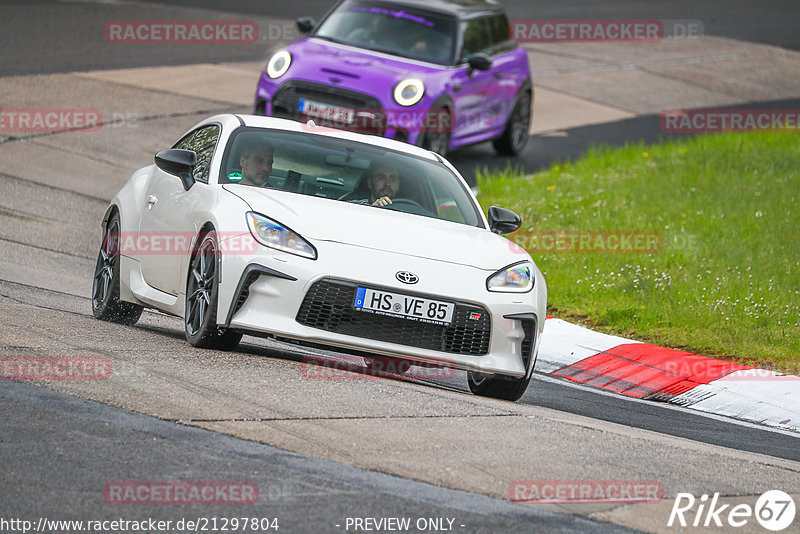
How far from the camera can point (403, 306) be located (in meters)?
7.34

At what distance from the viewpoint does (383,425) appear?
6.28m

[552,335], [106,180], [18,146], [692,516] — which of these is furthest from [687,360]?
[18,146]

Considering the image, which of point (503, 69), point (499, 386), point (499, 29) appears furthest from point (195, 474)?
point (499, 29)

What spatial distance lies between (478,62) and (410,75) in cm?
133

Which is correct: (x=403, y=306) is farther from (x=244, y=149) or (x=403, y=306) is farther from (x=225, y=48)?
(x=225, y=48)

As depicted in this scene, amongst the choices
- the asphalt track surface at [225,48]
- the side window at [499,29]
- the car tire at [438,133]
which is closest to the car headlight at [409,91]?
the car tire at [438,133]

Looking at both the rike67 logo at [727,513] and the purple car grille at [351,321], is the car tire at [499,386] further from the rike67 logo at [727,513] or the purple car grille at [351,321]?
the rike67 logo at [727,513]

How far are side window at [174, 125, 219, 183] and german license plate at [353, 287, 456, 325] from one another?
5.29 feet

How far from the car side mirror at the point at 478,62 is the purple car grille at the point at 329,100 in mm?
1947

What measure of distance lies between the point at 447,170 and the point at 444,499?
14.1 feet

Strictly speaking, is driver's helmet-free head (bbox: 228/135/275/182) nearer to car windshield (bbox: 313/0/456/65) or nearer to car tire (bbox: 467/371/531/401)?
car tire (bbox: 467/371/531/401)

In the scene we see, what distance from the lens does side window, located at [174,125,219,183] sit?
8.61 meters

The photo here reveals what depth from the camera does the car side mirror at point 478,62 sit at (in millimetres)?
16500

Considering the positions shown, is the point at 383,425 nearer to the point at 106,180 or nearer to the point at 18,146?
the point at 106,180
